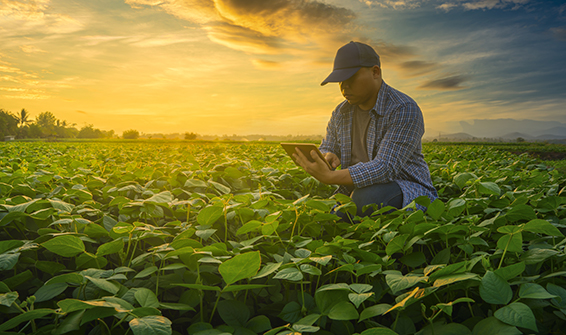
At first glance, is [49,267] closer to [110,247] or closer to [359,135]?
[110,247]

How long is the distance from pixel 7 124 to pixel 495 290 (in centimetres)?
9607

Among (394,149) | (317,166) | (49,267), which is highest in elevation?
(394,149)

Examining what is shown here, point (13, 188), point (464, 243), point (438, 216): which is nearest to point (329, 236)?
point (438, 216)

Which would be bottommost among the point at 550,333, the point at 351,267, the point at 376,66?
the point at 550,333

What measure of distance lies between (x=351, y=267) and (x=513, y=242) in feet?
1.90

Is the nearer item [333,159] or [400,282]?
[400,282]

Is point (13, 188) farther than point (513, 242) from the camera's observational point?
Yes

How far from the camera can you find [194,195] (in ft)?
6.38

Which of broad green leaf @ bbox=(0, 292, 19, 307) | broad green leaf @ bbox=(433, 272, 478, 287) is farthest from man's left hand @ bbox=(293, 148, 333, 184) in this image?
broad green leaf @ bbox=(0, 292, 19, 307)

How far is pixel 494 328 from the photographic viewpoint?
84 centimetres

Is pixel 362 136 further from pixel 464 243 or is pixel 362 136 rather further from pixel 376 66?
pixel 464 243

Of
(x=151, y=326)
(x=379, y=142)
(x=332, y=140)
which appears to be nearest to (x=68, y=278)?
(x=151, y=326)

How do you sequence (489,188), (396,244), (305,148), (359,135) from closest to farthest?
(396,244) → (489,188) → (305,148) → (359,135)

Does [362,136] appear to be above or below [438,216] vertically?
above
